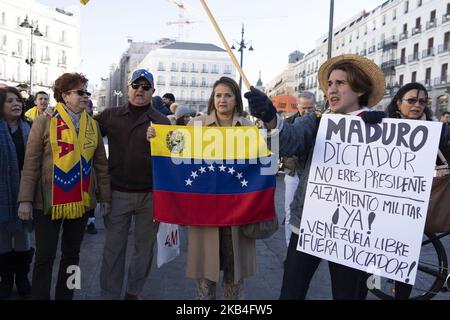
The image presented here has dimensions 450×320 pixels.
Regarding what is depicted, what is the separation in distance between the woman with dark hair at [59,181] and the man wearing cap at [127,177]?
0.20 metres

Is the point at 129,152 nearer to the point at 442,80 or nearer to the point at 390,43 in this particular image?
the point at 442,80

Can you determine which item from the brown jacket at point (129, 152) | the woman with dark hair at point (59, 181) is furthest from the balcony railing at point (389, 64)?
the woman with dark hair at point (59, 181)

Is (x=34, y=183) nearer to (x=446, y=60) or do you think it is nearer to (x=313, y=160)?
(x=313, y=160)

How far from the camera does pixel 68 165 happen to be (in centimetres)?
322

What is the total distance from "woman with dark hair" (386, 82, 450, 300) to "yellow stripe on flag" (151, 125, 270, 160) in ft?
4.85

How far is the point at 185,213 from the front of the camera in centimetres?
312

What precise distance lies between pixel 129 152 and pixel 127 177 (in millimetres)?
207

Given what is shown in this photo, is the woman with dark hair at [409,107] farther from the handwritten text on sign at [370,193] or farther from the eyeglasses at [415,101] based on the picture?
the handwritten text on sign at [370,193]

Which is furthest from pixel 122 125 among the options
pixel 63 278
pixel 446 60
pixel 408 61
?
pixel 408 61

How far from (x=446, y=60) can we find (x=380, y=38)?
1672 centimetres

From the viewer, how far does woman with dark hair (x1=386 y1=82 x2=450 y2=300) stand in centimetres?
358

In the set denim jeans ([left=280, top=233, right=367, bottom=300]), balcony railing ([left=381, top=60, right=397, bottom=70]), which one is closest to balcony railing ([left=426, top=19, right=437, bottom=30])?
balcony railing ([left=381, top=60, right=397, bottom=70])

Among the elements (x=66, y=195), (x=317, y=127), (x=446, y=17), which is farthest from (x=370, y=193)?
(x=446, y=17)

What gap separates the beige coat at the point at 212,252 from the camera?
2.99 metres
